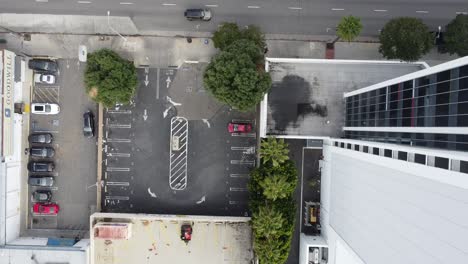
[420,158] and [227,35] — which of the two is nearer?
[420,158]

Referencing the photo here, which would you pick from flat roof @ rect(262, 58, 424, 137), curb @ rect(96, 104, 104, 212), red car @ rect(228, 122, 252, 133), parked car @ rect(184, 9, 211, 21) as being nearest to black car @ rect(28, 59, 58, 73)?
curb @ rect(96, 104, 104, 212)

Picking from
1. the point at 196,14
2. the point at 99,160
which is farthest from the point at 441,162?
the point at 99,160

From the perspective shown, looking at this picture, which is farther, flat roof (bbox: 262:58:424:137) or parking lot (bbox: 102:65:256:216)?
parking lot (bbox: 102:65:256:216)

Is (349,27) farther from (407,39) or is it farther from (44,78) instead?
(44,78)

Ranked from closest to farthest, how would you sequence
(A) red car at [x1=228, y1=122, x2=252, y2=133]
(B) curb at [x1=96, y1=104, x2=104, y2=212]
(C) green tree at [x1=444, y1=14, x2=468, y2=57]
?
1. (C) green tree at [x1=444, y1=14, x2=468, y2=57]
2. (A) red car at [x1=228, y1=122, x2=252, y2=133]
3. (B) curb at [x1=96, y1=104, x2=104, y2=212]

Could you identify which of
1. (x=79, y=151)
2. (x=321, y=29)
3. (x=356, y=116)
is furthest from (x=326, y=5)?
(x=79, y=151)

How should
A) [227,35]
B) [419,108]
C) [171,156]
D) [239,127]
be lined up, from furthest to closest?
[171,156] → [239,127] → [227,35] → [419,108]

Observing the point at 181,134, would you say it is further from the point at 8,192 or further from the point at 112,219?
the point at 8,192

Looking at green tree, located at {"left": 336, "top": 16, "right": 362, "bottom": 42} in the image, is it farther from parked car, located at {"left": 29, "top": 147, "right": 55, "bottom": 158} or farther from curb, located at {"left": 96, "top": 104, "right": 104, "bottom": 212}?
parked car, located at {"left": 29, "top": 147, "right": 55, "bottom": 158}
